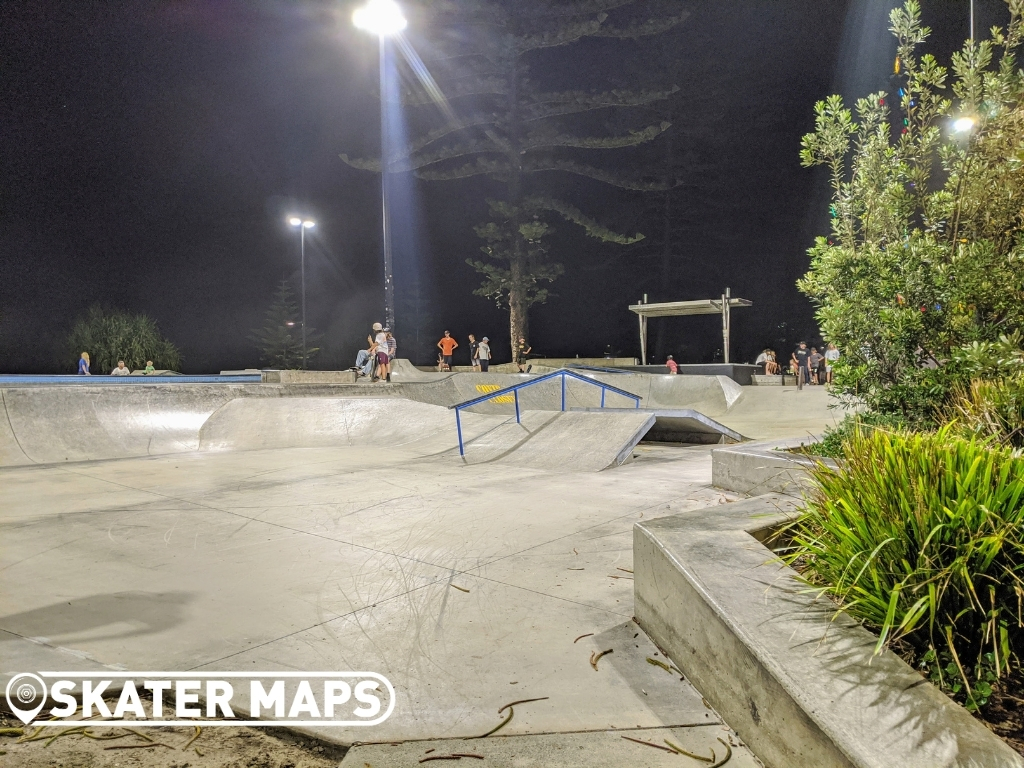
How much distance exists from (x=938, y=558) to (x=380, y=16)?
15428mm

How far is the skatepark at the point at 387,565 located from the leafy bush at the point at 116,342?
58.9ft

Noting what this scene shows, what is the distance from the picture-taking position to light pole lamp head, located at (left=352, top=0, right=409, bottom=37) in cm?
1354

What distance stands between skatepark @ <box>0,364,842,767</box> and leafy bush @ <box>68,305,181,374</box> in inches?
707

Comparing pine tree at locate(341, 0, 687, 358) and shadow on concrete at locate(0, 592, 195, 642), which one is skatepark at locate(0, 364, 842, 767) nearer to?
shadow on concrete at locate(0, 592, 195, 642)

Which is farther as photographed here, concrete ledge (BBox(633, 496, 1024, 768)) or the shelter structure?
the shelter structure

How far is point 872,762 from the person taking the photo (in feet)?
4.69

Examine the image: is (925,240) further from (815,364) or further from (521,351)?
(521,351)

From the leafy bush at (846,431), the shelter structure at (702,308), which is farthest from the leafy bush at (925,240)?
the shelter structure at (702,308)

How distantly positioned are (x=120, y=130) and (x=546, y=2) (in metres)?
19.2

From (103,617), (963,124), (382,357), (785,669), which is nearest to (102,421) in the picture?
(382,357)

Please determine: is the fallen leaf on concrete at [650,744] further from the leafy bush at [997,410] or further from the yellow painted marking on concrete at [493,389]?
the yellow painted marking on concrete at [493,389]

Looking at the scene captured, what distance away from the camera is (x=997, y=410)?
3643 millimetres

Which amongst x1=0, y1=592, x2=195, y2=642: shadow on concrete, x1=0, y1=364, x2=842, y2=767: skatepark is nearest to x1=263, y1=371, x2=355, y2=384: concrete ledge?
x1=0, y1=364, x2=842, y2=767: skatepark

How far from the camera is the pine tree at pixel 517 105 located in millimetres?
23359
